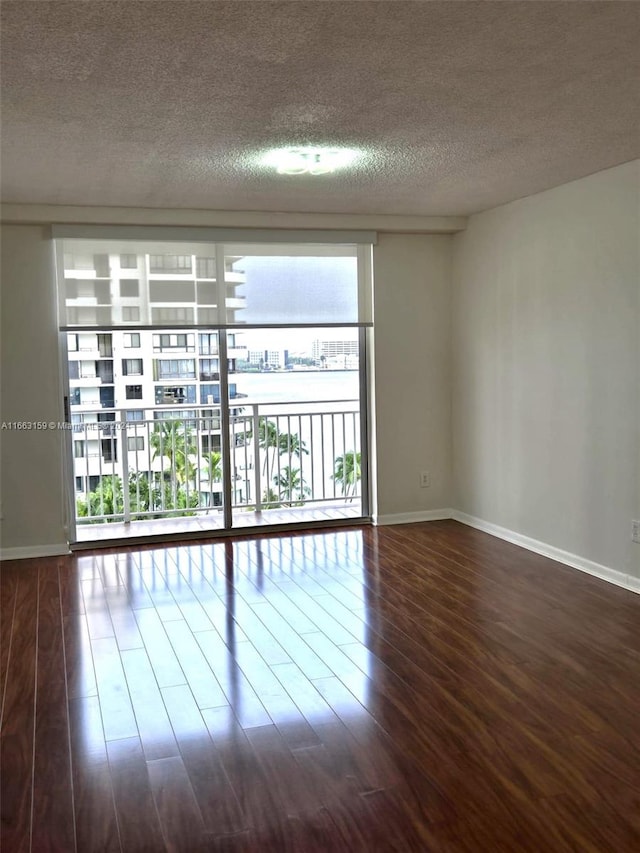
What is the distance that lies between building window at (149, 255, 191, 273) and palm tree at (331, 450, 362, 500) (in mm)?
2310

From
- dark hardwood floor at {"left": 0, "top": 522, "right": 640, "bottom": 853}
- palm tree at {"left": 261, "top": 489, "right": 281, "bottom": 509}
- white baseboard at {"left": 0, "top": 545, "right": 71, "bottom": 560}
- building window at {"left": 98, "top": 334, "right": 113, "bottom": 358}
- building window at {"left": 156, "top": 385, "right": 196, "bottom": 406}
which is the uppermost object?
building window at {"left": 98, "top": 334, "right": 113, "bottom": 358}

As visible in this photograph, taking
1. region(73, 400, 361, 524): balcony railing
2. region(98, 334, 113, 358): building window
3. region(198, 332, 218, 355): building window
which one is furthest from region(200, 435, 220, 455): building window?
region(98, 334, 113, 358): building window

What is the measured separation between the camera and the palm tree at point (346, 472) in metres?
7.05

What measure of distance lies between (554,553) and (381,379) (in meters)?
1.95

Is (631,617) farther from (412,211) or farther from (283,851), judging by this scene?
(412,211)

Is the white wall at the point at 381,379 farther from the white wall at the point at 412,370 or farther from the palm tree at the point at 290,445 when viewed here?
the palm tree at the point at 290,445

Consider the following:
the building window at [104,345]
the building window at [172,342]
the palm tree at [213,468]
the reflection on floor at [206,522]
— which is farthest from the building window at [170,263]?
the reflection on floor at [206,522]

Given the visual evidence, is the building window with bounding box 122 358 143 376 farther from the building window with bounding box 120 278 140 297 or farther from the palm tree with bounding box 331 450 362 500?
the palm tree with bounding box 331 450 362 500

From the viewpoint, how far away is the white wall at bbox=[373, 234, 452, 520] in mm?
6152

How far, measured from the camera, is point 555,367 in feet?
16.4

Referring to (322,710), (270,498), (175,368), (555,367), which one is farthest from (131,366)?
(322,710)

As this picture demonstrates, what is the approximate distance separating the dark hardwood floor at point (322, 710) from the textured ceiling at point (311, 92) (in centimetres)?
238

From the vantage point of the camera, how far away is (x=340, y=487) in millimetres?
7117

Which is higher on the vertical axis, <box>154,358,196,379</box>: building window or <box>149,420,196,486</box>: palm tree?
<box>154,358,196,379</box>: building window
